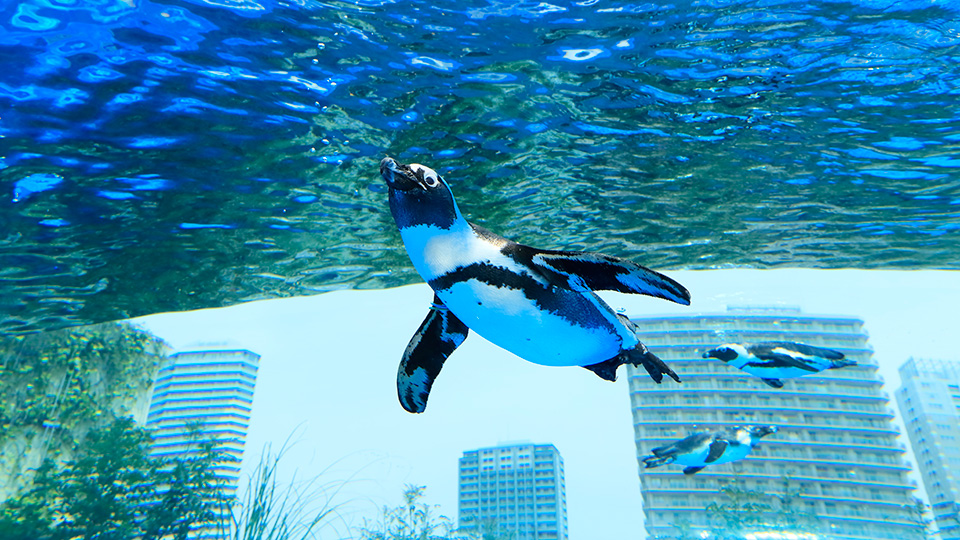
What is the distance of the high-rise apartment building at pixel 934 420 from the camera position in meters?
16.5

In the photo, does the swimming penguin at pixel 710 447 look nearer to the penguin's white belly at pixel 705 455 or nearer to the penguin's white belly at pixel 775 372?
the penguin's white belly at pixel 705 455

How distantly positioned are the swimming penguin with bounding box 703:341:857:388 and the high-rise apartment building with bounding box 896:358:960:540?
1461cm

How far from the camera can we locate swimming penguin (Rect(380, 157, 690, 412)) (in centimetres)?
184

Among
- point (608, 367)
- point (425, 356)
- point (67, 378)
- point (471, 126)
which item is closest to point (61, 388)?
point (67, 378)

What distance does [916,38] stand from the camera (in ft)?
18.7

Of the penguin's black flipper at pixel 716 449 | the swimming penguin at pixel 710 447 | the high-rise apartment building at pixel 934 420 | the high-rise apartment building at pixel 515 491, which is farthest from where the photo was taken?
the high-rise apartment building at pixel 934 420

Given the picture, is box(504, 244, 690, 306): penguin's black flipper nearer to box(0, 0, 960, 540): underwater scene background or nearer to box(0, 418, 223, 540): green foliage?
box(0, 0, 960, 540): underwater scene background

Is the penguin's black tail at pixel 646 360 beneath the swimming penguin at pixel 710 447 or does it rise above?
above

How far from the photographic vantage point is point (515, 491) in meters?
16.7

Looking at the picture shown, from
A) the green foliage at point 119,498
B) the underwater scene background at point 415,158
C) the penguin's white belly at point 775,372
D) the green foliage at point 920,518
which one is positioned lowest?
the green foliage at point 920,518

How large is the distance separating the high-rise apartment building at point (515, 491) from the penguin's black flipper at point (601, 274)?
1438cm

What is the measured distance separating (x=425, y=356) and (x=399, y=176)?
141 cm

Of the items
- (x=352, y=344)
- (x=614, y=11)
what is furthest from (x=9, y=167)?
(x=352, y=344)

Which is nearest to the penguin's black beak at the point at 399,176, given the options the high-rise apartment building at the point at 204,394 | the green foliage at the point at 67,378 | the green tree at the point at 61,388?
the high-rise apartment building at the point at 204,394
